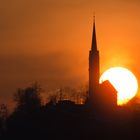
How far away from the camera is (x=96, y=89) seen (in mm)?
148250

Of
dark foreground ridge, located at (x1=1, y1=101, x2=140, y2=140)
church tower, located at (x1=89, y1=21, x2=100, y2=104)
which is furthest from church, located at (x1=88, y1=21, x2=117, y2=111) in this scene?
dark foreground ridge, located at (x1=1, y1=101, x2=140, y2=140)

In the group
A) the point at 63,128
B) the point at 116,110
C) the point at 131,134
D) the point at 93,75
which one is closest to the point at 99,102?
the point at 93,75

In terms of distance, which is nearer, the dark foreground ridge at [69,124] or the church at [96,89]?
the dark foreground ridge at [69,124]

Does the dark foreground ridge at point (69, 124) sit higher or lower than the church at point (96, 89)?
lower

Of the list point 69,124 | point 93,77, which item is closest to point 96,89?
point 93,77

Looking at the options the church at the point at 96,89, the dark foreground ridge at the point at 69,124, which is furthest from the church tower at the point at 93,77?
the dark foreground ridge at the point at 69,124

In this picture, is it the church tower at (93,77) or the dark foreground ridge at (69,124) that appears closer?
A: the dark foreground ridge at (69,124)

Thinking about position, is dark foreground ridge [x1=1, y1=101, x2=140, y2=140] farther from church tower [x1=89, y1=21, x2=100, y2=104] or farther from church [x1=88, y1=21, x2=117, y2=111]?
church tower [x1=89, y1=21, x2=100, y2=104]

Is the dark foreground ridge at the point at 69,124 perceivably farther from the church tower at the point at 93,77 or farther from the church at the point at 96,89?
the church tower at the point at 93,77

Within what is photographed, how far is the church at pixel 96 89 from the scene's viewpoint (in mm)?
147500

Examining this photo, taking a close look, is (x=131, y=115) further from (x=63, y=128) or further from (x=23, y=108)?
(x=23, y=108)

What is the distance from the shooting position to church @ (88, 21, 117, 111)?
14750cm

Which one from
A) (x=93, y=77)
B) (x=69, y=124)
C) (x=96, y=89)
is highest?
(x=93, y=77)

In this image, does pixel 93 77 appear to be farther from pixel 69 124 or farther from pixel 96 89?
pixel 69 124
